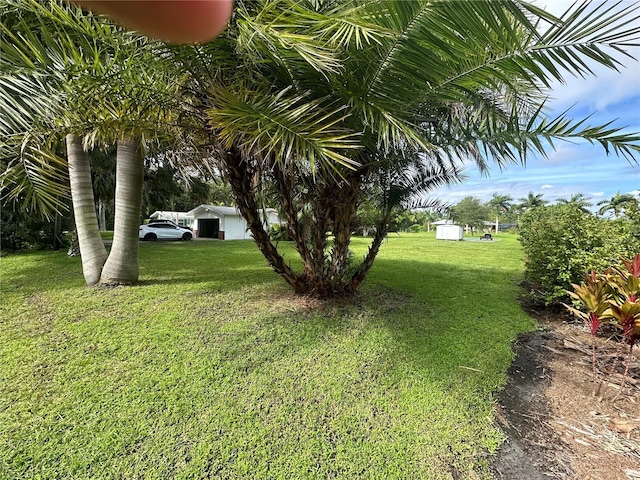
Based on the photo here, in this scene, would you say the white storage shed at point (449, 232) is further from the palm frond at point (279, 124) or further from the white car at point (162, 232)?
the palm frond at point (279, 124)

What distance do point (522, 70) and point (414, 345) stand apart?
3.22m

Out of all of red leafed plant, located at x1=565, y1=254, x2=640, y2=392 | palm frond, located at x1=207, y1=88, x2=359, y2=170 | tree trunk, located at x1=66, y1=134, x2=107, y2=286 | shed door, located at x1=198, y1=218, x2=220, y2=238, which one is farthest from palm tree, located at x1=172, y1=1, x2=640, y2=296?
shed door, located at x1=198, y1=218, x2=220, y2=238

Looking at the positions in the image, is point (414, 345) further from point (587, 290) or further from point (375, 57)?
point (375, 57)

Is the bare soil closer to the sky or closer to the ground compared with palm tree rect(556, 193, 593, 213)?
closer to the ground

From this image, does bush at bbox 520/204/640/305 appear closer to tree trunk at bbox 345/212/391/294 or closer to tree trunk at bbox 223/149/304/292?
tree trunk at bbox 345/212/391/294

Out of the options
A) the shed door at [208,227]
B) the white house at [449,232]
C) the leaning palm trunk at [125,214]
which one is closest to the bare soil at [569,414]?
the leaning palm trunk at [125,214]

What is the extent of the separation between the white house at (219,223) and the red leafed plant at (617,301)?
68.2ft

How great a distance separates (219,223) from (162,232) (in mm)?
4629

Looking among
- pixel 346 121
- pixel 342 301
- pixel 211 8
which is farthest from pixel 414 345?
pixel 211 8

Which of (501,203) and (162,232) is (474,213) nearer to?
(501,203)

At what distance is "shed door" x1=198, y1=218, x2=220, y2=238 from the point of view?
79.2 ft

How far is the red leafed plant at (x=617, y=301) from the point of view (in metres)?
3.15

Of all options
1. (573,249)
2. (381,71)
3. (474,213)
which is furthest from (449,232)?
(381,71)

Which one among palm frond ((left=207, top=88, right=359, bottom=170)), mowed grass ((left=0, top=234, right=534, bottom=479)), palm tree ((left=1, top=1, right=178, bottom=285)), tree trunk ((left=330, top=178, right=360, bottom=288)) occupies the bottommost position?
mowed grass ((left=0, top=234, right=534, bottom=479))
